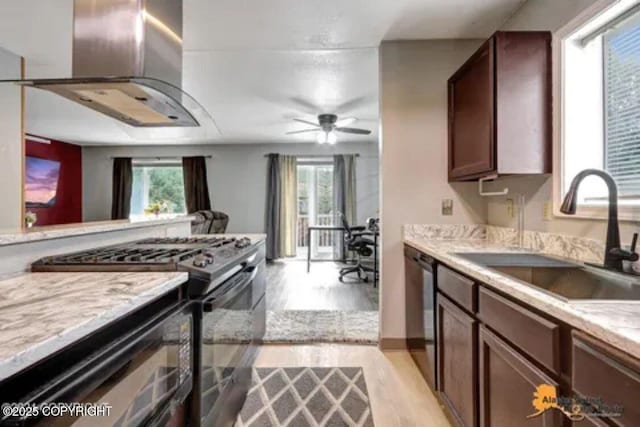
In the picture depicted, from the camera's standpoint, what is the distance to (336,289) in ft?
15.6

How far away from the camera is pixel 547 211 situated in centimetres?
199

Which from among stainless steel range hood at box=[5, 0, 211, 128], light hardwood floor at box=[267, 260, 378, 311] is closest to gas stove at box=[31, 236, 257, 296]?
stainless steel range hood at box=[5, 0, 211, 128]

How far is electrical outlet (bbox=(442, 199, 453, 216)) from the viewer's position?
2.76 meters

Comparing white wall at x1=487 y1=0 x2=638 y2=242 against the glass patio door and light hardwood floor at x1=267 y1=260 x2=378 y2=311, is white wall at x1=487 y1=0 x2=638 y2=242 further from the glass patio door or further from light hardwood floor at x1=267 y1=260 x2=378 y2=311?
the glass patio door

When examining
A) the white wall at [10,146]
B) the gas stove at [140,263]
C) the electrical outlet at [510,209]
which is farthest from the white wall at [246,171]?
the gas stove at [140,263]

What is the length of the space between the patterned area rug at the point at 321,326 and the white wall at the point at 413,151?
1.23 ft

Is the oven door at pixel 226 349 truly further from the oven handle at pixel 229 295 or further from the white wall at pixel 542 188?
the white wall at pixel 542 188

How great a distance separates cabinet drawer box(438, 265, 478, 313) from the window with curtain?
21.9 feet

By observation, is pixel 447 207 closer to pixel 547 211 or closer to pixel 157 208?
pixel 547 211

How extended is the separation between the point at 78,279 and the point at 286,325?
2.35 m

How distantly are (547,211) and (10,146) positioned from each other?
13.4 feet

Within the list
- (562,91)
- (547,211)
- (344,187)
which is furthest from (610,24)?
(344,187)

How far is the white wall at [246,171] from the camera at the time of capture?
7.20m

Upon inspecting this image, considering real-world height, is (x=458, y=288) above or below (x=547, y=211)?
below
